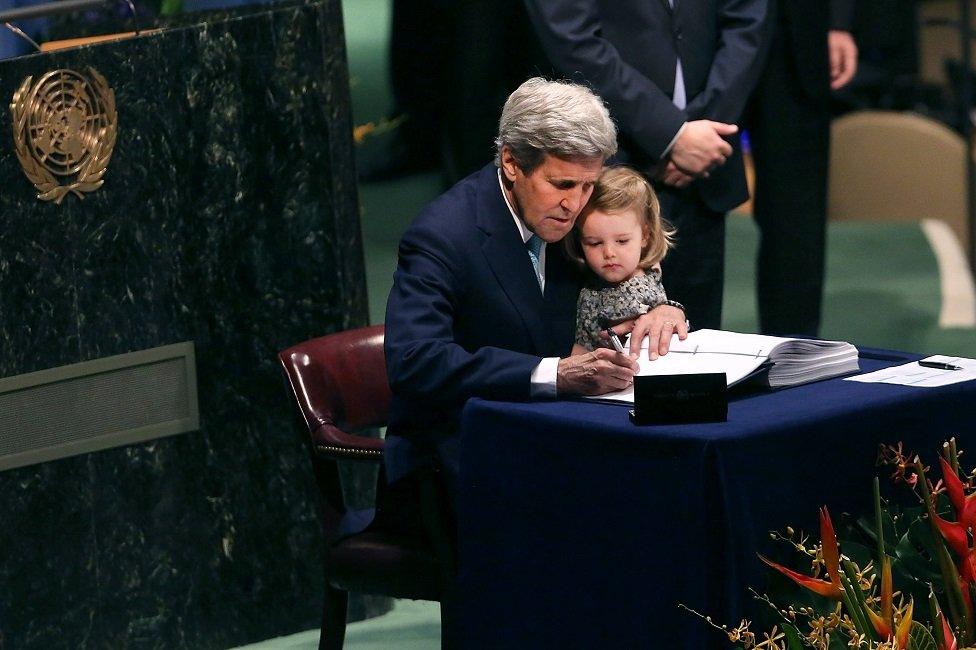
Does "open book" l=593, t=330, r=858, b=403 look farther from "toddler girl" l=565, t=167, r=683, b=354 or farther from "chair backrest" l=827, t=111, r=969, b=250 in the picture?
"chair backrest" l=827, t=111, r=969, b=250

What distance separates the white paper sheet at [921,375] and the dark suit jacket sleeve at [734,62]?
1.23 m

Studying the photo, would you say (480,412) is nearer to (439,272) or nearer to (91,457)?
(439,272)

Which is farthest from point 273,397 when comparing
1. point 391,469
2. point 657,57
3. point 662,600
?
point 662,600

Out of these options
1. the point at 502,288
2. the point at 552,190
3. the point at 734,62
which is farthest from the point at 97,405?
Answer: the point at 734,62

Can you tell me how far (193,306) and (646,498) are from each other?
1561mm

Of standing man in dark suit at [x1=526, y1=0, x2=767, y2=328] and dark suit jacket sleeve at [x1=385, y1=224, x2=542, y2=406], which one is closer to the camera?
dark suit jacket sleeve at [x1=385, y1=224, x2=542, y2=406]

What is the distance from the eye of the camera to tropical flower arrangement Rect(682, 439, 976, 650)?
2252 millimetres

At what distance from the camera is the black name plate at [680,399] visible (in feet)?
8.13

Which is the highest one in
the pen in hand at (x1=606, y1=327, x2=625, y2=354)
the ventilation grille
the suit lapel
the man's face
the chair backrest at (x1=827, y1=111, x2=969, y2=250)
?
the man's face

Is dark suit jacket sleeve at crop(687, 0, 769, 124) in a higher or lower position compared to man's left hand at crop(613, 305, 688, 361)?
higher

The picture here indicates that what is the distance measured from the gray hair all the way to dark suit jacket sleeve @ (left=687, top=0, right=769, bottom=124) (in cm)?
111

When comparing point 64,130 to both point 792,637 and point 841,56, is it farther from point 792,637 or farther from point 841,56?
point 841,56

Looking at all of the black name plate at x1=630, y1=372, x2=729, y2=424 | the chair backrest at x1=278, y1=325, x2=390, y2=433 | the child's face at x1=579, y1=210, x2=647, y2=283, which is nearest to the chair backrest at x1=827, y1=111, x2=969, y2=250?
the chair backrest at x1=278, y1=325, x2=390, y2=433

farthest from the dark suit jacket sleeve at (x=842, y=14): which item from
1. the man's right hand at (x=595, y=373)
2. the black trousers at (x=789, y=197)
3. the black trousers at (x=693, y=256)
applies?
the man's right hand at (x=595, y=373)
